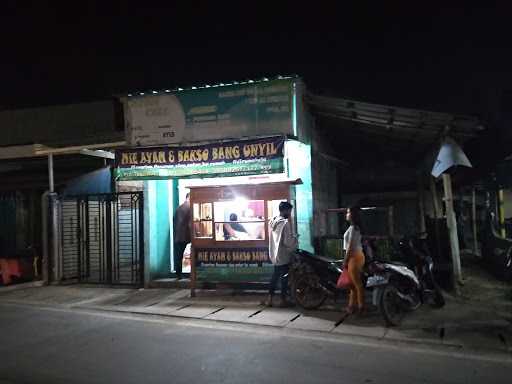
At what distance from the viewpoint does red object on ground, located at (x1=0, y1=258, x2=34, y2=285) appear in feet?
43.0

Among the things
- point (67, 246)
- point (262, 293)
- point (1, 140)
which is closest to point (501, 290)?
point (262, 293)

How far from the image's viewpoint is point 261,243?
388 inches

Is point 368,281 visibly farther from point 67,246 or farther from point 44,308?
point 67,246

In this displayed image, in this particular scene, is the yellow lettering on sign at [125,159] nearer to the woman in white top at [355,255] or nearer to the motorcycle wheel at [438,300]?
the woman in white top at [355,255]

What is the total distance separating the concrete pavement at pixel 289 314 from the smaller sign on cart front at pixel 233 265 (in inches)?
16.7

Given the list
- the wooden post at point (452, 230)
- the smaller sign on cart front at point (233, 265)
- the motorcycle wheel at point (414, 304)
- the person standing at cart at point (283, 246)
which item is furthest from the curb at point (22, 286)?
the wooden post at point (452, 230)

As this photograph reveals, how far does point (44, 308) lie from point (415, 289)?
23.7 feet

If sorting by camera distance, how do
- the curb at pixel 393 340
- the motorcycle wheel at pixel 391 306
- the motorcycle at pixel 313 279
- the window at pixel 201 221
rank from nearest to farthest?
the curb at pixel 393 340 → the motorcycle wheel at pixel 391 306 → the motorcycle at pixel 313 279 → the window at pixel 201 221

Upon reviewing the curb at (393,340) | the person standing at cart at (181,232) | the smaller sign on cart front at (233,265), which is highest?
the person standing at cart at (181,232)

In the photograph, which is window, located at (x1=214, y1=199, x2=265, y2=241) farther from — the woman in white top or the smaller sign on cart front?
the woman in white top

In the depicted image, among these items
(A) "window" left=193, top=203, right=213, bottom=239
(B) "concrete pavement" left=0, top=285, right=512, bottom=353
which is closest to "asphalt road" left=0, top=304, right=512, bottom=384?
(B) "concrete pavement" left=0, top=285, right=512, bottom=353

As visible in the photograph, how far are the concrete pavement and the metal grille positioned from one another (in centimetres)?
99

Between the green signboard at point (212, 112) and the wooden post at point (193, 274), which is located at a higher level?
the green signboard at point (212, 112)

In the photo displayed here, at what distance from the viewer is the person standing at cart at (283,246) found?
8939mm
